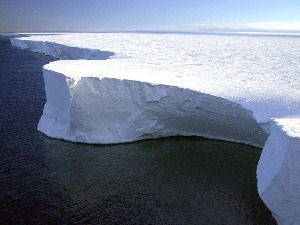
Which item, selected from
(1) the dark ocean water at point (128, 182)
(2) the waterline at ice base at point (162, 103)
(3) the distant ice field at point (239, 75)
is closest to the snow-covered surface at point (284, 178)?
(1) the dark ocean water at point (128, 182)

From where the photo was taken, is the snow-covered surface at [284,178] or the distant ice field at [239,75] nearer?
the snow-covered surface at [284,178]

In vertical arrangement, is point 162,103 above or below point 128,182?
above

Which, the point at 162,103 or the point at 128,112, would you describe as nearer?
the point at 162,103

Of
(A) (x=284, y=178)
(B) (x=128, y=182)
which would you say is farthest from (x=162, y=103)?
(A) (x=284, y=178)

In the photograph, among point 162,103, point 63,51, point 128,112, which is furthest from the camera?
point 63,51

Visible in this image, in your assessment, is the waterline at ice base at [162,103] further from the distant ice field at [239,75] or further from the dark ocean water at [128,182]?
the dark ocean water at [128,182]

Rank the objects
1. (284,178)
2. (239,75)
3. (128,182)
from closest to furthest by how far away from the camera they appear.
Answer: (284,178), (128,182), (239,75)

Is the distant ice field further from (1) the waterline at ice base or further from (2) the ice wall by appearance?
(2) the ice wall

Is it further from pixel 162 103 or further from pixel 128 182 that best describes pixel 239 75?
pixel 128 182

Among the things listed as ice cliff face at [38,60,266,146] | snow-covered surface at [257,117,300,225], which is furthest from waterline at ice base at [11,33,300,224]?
snow-covered surface at [257,117,300,225]
